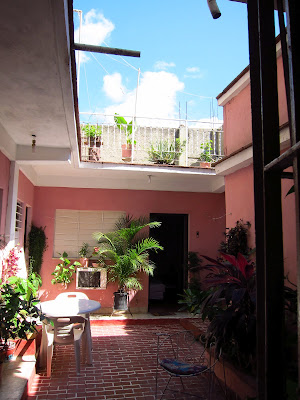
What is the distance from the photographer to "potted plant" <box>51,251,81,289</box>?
354 inches

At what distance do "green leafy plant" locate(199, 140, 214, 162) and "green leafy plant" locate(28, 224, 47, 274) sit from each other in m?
4.79

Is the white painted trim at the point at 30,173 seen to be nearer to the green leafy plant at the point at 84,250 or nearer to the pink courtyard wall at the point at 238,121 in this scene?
the green leafy plant at the point at 84,250

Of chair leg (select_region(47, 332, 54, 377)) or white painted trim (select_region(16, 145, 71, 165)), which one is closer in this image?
chair leg (select_region(47, 332, 54, 377))

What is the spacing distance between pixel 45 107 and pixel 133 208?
543 cm

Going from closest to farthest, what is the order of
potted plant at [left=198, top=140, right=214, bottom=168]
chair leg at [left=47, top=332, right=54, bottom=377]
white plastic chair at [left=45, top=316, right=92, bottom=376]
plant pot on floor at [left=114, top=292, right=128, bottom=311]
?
1. chair leg at [left=47, top=332, right=54, bottom=377]
2. white plastic chair at [left=45, top=316, right=92, bottom=376]
3. plant pot on floor at [left=114, top=292, right=128, bottom=311]
4. potted plant at [left=198, top=140, right=214, bottom=168]

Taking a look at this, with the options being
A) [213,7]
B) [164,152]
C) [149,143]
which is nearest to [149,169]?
[164,152]

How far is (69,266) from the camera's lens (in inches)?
362

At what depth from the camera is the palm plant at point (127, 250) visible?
28.4ft

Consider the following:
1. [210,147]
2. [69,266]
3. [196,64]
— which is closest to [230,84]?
[196,64]

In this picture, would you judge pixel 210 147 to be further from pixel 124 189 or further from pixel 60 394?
pixel 60 394

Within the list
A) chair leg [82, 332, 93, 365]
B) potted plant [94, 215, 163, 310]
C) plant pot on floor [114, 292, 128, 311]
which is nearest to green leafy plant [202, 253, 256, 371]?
chair leg [82, 332, 93, 365]

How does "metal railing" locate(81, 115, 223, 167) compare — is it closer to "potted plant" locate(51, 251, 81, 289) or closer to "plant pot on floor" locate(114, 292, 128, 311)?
"potted plant" locate(51, 251, 81, 289)

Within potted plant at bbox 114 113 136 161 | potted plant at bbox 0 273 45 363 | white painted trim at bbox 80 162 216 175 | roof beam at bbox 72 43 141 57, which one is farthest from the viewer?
potted plant at bbox 114 113 136 161

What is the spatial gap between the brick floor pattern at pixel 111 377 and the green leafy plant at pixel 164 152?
446 centimetres
